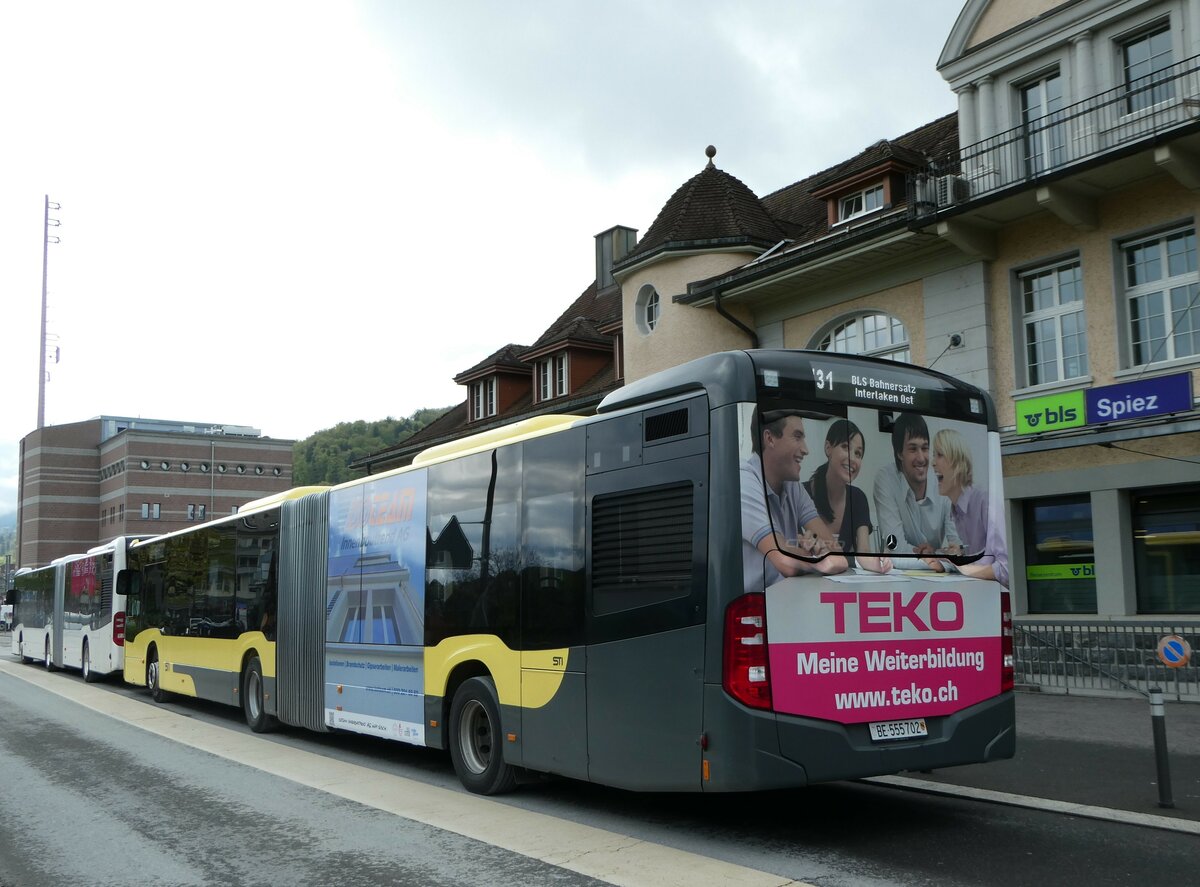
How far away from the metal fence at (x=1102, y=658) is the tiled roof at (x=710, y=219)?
35.7 feet

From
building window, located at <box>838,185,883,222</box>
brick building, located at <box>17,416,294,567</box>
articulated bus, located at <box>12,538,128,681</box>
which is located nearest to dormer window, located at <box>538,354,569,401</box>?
building window, located at <box>838,185,883,222</box>

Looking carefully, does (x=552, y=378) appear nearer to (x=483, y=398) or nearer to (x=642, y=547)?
(x=483, y=398)

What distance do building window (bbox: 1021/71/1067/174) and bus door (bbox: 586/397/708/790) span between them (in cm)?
1190

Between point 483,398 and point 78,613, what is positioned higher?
point 483,398

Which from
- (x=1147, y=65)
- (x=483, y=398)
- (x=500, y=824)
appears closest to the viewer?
(x=500, y=824)

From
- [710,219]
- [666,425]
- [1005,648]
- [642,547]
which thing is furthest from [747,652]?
[710,219]

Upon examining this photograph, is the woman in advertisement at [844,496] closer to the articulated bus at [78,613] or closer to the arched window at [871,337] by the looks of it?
the arched window at [871,337]

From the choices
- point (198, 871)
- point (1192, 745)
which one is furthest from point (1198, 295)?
point (198, 871)

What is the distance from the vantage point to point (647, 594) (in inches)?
293

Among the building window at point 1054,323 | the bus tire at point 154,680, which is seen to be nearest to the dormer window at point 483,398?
the bus tire at point 154,680

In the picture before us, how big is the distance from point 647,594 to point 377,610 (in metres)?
4.71

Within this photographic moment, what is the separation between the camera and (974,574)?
306 inches

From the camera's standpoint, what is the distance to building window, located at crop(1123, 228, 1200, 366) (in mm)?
15562

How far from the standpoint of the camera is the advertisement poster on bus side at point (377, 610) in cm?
1054
